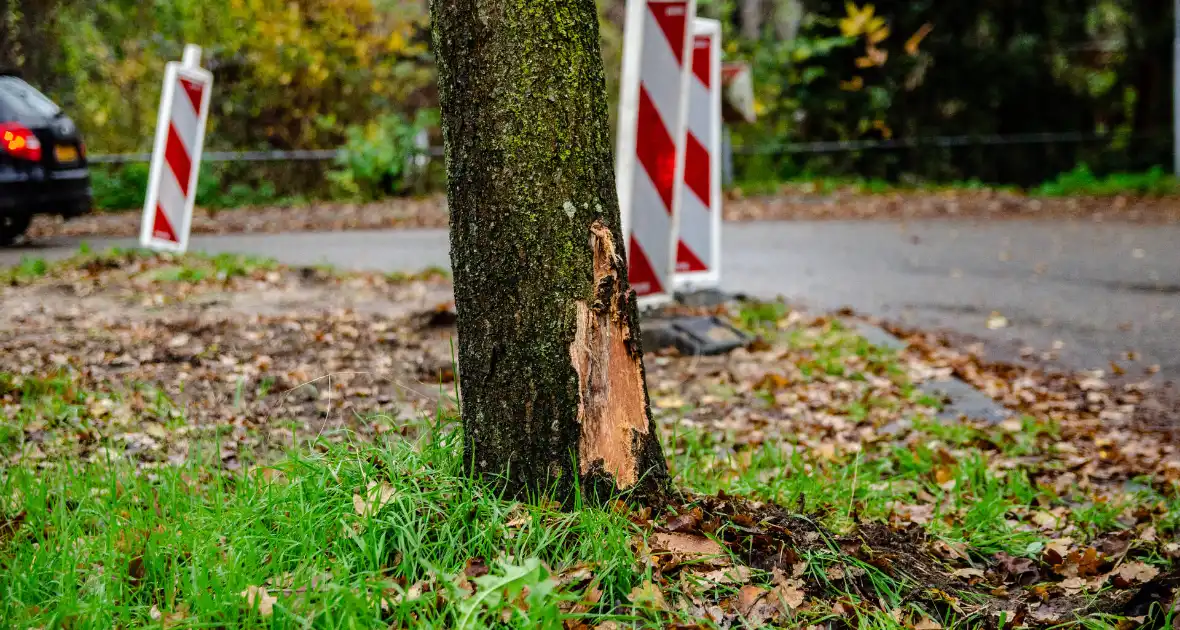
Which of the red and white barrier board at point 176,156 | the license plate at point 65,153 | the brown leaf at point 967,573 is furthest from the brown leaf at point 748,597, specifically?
the license plate at point 65,153

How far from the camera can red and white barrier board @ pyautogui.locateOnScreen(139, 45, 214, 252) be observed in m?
8.91

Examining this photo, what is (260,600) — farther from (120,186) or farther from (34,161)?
(120,186)

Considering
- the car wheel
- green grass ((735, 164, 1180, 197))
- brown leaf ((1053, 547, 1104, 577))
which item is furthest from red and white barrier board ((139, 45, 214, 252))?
green grass ((735, 164, 1180, 197))

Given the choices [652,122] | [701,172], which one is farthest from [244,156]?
[652,122]

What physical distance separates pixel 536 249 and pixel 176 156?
7.07m

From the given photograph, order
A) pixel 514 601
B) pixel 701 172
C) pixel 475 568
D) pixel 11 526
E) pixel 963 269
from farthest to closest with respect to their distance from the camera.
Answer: pixel 963 269
pixel 701 172
pixel 11 526
pixel 475 568
pixel 514 601

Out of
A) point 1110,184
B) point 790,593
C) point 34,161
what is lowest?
point 790,593

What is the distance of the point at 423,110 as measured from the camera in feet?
58.9

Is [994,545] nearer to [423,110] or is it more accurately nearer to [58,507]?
[58,507]

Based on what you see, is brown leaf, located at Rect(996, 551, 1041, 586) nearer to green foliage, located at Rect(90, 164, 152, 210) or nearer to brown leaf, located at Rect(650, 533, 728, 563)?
brown leaf, located at Rect(650, 533, 728, 563)

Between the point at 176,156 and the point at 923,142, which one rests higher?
the point at 923,142

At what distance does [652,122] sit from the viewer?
5848 mm

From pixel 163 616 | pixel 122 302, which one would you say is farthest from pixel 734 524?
pixel 122 302

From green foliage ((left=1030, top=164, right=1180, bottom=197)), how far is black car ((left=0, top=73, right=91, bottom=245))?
1356cm
